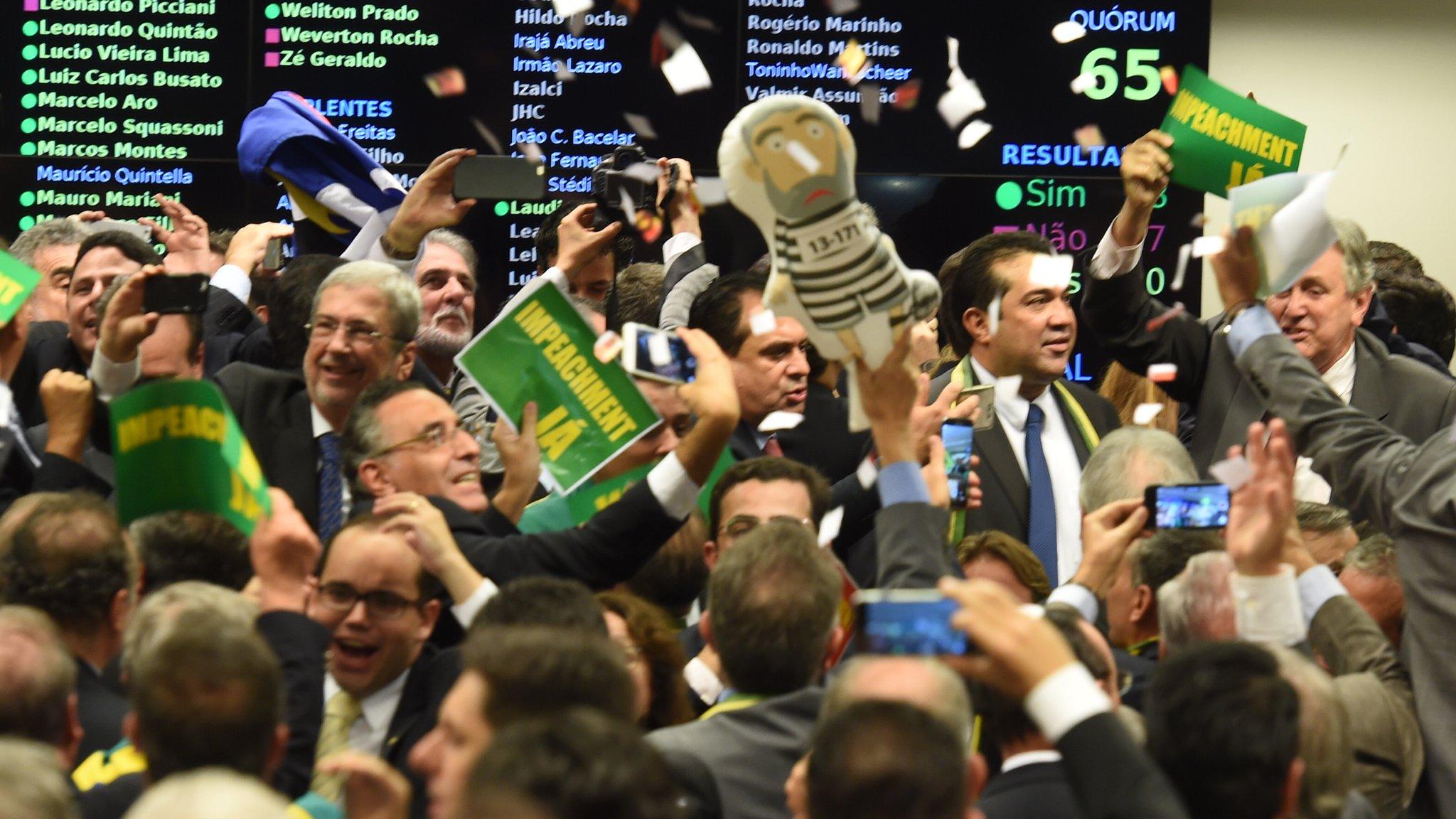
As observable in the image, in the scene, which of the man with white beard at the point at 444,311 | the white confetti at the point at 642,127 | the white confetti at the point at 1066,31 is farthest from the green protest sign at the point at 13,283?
the white confetti at the point at 1066,31

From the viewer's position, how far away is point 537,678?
94.2 inches

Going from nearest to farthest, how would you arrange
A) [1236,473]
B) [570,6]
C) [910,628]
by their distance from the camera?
[910,628] → [1236,473] → [570,6]

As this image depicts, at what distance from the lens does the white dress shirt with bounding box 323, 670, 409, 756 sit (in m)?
3.26

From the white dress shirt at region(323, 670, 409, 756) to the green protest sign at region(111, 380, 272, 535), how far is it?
35 centimetres

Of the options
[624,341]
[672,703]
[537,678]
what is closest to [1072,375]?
[624,341]

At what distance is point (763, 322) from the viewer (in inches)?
183

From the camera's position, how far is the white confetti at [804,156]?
3266mm

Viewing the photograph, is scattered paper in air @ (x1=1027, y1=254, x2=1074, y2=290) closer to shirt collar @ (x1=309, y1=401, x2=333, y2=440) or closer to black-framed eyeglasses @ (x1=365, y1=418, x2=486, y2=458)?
black-framed eyeglasses @ (x1=365, y1=418, x2=486, y2=458)

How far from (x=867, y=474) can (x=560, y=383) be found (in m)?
0.76

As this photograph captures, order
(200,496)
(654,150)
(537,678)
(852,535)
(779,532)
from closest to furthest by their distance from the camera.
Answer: (537,678) < (779,532) < (200,496) < (852,535) < (654,150)

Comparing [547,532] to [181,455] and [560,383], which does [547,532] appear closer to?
[560,383]

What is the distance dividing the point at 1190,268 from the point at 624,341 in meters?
3.95

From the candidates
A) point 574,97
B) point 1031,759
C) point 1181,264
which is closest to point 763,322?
point 1031,759

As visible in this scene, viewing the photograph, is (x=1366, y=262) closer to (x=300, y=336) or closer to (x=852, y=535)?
(x=852, y=535)
